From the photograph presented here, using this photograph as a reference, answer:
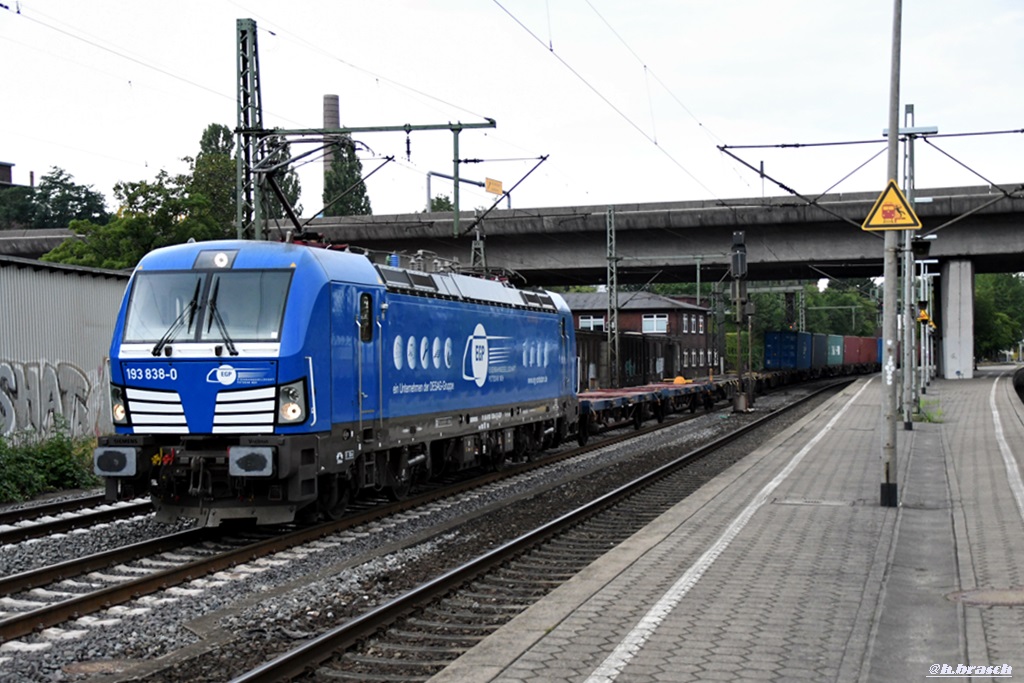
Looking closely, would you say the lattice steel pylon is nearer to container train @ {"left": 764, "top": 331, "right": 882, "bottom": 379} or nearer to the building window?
container train @ {"left": 764, "top": 331, "right": 882, "bottom": 379}

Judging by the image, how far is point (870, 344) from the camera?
3593 inches

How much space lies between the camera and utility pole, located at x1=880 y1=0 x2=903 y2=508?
46.7ft

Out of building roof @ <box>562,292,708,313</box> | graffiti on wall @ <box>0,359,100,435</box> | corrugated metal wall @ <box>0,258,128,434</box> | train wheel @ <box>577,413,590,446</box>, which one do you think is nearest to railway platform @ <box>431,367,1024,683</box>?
train wheel @ <box>577,413,590,446</box>

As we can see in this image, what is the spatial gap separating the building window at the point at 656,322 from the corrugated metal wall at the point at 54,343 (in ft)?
172

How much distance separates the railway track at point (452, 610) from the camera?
7.44m

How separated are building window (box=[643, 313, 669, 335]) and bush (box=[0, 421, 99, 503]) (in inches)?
2162

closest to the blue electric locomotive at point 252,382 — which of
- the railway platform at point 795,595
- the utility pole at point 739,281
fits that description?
the railway platform at point 795,595

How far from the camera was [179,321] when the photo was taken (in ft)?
40.9

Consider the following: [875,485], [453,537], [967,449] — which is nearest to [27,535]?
[453,537]

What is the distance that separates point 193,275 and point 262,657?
19.6 ft

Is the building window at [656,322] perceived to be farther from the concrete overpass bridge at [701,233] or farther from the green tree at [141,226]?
the green tree at [141,226]

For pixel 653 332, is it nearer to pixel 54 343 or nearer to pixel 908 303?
pixel 908 303

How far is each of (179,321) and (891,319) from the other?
28.4 ft

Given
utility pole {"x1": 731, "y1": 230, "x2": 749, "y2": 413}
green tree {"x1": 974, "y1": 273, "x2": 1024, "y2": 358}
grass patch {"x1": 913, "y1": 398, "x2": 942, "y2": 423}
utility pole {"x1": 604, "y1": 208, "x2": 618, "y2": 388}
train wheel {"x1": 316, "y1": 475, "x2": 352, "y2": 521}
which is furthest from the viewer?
green tree {"x1": 974, "y1": 273, "x2": 1024, "y2": 358}
